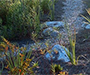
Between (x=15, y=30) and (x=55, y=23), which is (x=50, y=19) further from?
Answer: (x=15, y=30)

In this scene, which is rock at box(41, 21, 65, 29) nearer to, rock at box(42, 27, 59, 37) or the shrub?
rock at box(42, 27, 59, 37)

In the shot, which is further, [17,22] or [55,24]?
[55,24]

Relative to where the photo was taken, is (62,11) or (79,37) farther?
(62,11)

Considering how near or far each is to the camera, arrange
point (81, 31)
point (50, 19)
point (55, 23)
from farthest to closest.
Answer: point (50, 19) → point (55, 23) → point (81, 31)

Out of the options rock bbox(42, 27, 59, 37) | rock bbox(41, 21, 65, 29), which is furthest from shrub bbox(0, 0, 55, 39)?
rock bbox(41, 21, 65, 29)

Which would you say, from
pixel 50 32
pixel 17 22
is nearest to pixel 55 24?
pixel 50 32

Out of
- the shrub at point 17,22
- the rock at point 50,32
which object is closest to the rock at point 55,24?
the rock at point 50,32

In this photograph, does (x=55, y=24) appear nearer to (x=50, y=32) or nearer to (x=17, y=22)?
(x=50, y=32)

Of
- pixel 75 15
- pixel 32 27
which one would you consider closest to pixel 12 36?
pixel 32 27

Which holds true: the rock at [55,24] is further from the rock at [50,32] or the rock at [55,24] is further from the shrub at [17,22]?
the shrub at [17,22]

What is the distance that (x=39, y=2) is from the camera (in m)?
5.41

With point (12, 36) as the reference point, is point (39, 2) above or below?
above

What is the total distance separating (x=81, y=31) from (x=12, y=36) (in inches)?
62.5

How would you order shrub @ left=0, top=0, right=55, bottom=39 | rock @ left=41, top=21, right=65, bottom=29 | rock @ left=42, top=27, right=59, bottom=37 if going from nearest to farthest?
shrub @ left=0, top=0, right=55, bottom=39
rock @ left=42, top=27, right=59, bottom=37
rock @ left=41, top=21, right=65, bottom=29
